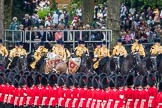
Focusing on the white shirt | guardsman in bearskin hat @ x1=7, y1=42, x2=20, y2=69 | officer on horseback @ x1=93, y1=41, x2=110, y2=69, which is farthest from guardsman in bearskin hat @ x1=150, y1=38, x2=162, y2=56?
the white shirt

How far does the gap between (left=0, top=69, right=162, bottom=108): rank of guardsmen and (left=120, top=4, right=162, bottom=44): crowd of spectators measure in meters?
10.8

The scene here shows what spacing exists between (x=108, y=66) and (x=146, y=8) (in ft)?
45.4

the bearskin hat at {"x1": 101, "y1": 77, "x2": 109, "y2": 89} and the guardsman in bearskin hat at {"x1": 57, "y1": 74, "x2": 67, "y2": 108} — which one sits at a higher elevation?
the bearskin hat at {"x1": 101, "y1": 77, "x2": 109, "y2": 89}

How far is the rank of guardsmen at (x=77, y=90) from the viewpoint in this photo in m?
31.1

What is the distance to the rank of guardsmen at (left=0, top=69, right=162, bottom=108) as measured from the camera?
102 feet

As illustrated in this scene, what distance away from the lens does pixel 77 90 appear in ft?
108

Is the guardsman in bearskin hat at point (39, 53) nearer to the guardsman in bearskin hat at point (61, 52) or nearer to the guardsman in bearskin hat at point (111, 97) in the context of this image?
the guardsman in bearskin hat at point (61, 52)

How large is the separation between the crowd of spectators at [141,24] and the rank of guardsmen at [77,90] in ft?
35.4

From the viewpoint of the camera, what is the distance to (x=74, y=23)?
50094 millimetres

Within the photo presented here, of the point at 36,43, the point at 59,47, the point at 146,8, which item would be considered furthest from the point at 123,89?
the point at 146,8

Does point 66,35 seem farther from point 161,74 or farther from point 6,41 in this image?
point 161,74

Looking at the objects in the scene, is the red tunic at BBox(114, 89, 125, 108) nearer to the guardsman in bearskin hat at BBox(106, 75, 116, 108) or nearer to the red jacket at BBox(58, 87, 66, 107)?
the guardsman in bearskin hat at BBox(106, 75, 116, 108)

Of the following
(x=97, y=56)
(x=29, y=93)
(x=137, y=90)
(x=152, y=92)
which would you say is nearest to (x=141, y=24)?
(x=97, y=56)

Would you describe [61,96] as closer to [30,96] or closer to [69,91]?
[69,91]
